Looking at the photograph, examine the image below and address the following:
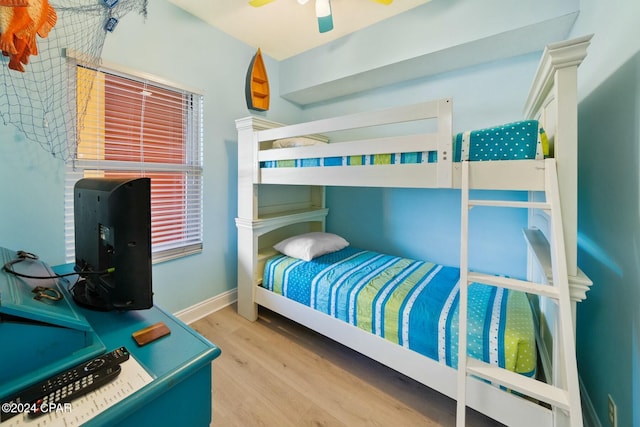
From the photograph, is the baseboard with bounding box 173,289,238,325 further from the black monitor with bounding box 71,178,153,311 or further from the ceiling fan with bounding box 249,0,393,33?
the ceiling fan with bounding box 249,0,393,33

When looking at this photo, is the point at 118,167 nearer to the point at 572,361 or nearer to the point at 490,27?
the point at 572,361

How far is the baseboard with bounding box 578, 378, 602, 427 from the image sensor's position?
1178mm

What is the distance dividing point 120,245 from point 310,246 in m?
1.45

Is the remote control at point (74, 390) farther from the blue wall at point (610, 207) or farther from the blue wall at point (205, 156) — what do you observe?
the blue wall at point (610, 207)

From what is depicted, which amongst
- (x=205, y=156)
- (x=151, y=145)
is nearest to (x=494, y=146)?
(x=205, y=156)

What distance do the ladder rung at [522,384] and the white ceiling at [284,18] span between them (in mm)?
2313

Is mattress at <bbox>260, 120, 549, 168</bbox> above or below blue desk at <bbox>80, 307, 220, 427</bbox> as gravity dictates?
above

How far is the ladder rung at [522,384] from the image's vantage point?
879mm

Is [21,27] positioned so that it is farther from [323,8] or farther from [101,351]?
[323,8]

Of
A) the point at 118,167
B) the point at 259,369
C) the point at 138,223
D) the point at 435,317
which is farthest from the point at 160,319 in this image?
the point at 118,167

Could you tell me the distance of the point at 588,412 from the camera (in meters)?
1.25

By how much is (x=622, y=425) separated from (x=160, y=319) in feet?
5.71

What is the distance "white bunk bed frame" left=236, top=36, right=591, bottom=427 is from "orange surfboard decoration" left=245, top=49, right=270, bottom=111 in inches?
17.6

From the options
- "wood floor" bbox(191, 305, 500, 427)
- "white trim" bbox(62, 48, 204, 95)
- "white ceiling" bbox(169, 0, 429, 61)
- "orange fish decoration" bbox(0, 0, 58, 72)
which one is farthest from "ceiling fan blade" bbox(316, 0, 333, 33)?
"wood floor" bbox(191, 305, 500, 427)
